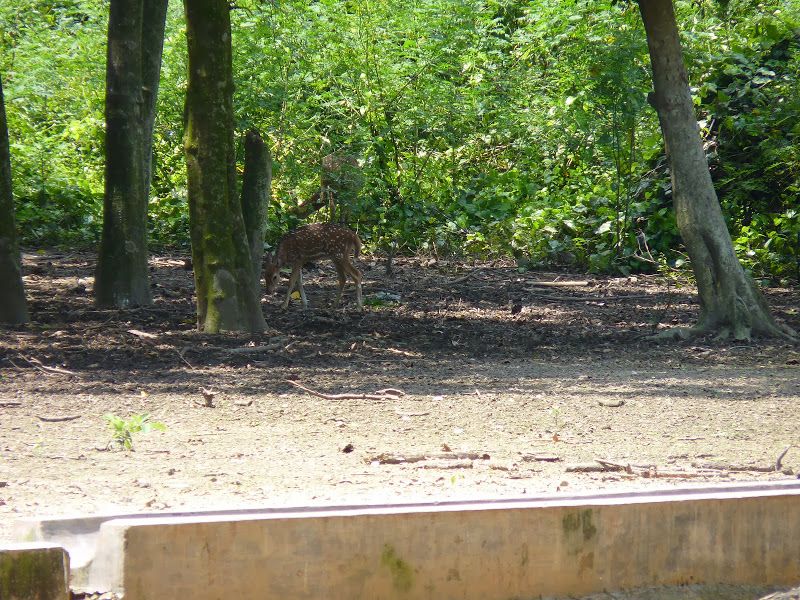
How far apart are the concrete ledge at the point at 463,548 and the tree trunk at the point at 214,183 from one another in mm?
6587

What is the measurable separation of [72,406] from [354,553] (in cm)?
441

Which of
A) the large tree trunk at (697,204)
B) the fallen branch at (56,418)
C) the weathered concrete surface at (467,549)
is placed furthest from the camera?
the large tree trunk at (697,204)

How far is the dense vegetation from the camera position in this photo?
16797 millimetres

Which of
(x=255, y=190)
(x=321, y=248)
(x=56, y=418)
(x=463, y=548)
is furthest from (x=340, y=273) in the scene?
(x=463, y=548)

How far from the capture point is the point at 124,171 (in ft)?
40.6

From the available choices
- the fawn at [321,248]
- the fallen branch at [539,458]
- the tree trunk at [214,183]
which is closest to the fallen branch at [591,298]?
the fawn at [321,248]

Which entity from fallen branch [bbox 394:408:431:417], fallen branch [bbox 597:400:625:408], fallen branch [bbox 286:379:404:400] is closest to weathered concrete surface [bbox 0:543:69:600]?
fallen branch [bbox 394:408:431:417]

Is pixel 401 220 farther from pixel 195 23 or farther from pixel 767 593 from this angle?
pixel 767 593

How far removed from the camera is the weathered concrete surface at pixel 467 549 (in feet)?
14.4

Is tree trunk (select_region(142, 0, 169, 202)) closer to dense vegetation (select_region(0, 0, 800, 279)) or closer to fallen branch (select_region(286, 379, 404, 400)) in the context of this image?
dense vegetation (select_region(0, 0, 800, 279))

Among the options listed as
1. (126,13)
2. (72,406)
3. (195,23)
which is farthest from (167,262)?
(72,406)

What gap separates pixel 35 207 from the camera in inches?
762

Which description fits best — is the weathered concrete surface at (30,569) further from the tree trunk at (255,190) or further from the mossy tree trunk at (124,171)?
the mossy tree trunk at (124,171)

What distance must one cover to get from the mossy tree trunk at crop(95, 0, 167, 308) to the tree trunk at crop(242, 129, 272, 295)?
122 centimetres
